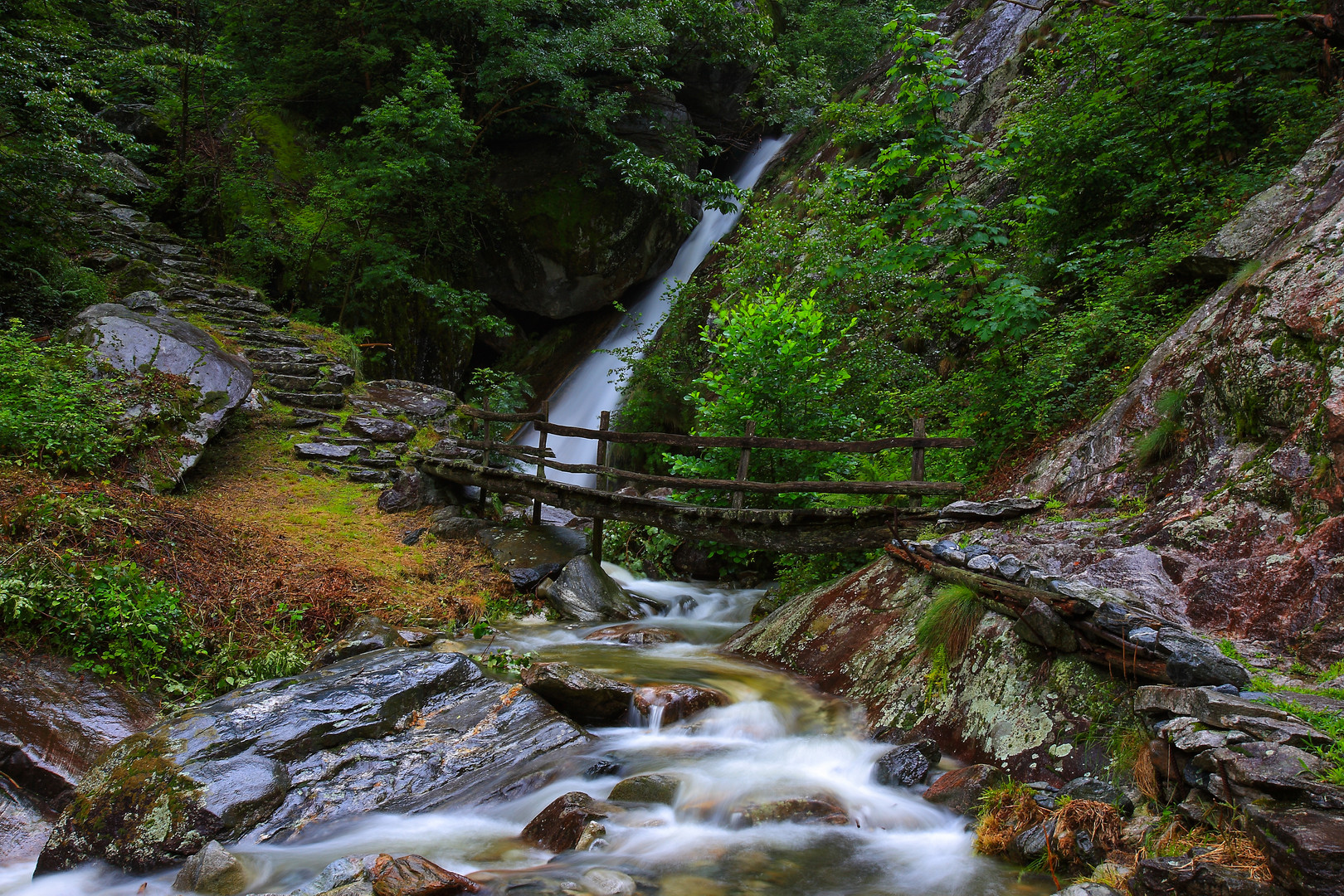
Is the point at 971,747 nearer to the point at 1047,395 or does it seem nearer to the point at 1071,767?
the point at 1071,767

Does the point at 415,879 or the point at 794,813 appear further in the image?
the point at 794,813

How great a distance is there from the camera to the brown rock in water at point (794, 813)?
12.6ft

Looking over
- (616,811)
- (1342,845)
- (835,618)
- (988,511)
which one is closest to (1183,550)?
(988,511)

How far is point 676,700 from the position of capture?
511 centimetres

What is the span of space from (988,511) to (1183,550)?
1.48 meters

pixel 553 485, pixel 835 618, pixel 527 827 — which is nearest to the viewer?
pixel 527 827

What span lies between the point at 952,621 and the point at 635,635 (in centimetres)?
350

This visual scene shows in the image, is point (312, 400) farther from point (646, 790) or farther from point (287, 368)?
point (646, 790)

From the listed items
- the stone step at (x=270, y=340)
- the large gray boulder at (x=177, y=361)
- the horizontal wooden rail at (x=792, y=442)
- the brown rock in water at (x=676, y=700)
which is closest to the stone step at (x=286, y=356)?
the stone step at (x=270, y=340)

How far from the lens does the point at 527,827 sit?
12.5 feet

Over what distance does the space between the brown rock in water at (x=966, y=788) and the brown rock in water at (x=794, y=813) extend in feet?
1.68

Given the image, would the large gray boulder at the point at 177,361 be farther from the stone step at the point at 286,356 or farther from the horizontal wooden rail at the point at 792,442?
the horizontal wooden rail at the point at 792,442

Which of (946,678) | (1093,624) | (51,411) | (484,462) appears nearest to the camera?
(1093,624)

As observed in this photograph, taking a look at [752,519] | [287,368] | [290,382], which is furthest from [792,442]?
[287,368]
